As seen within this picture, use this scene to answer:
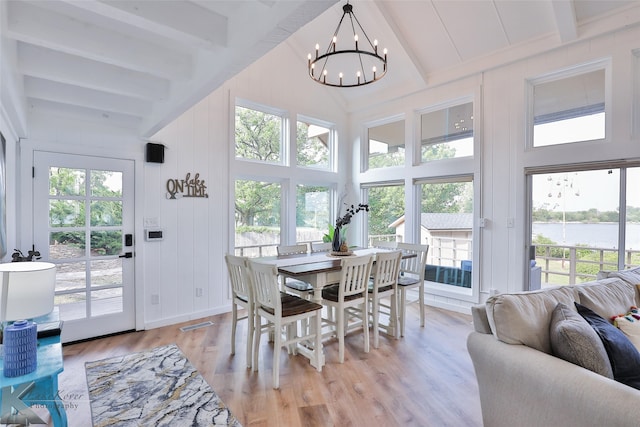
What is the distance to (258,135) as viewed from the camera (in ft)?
15.2

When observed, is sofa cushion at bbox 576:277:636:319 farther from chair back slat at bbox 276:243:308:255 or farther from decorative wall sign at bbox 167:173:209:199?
decorative wall sign at bbox 167:173:209:199

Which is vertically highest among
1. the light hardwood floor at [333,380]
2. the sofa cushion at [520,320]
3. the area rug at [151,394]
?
the sofa cushion at [520,320]

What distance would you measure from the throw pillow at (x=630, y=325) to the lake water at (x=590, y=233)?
5.75 ft

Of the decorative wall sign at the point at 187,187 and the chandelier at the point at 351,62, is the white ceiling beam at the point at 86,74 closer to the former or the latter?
the decorative wall sign at the point at 187,187

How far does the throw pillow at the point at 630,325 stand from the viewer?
5.69 feet

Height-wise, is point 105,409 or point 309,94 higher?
point 309,94

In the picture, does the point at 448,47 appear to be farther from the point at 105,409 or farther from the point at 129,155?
the point at 105,409

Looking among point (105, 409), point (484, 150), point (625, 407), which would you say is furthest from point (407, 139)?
point (105, 409)

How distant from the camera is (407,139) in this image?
4.79m

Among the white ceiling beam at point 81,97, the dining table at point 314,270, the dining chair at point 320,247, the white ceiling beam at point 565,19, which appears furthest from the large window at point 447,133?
the white ceiling beam at point 81,97

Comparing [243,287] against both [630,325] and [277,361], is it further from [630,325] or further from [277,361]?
[630,325]

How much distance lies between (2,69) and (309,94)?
3921mm

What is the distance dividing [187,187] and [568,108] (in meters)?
4.46

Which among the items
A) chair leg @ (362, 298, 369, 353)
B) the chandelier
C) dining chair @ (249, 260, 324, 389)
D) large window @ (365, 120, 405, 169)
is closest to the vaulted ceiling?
the chandelier
